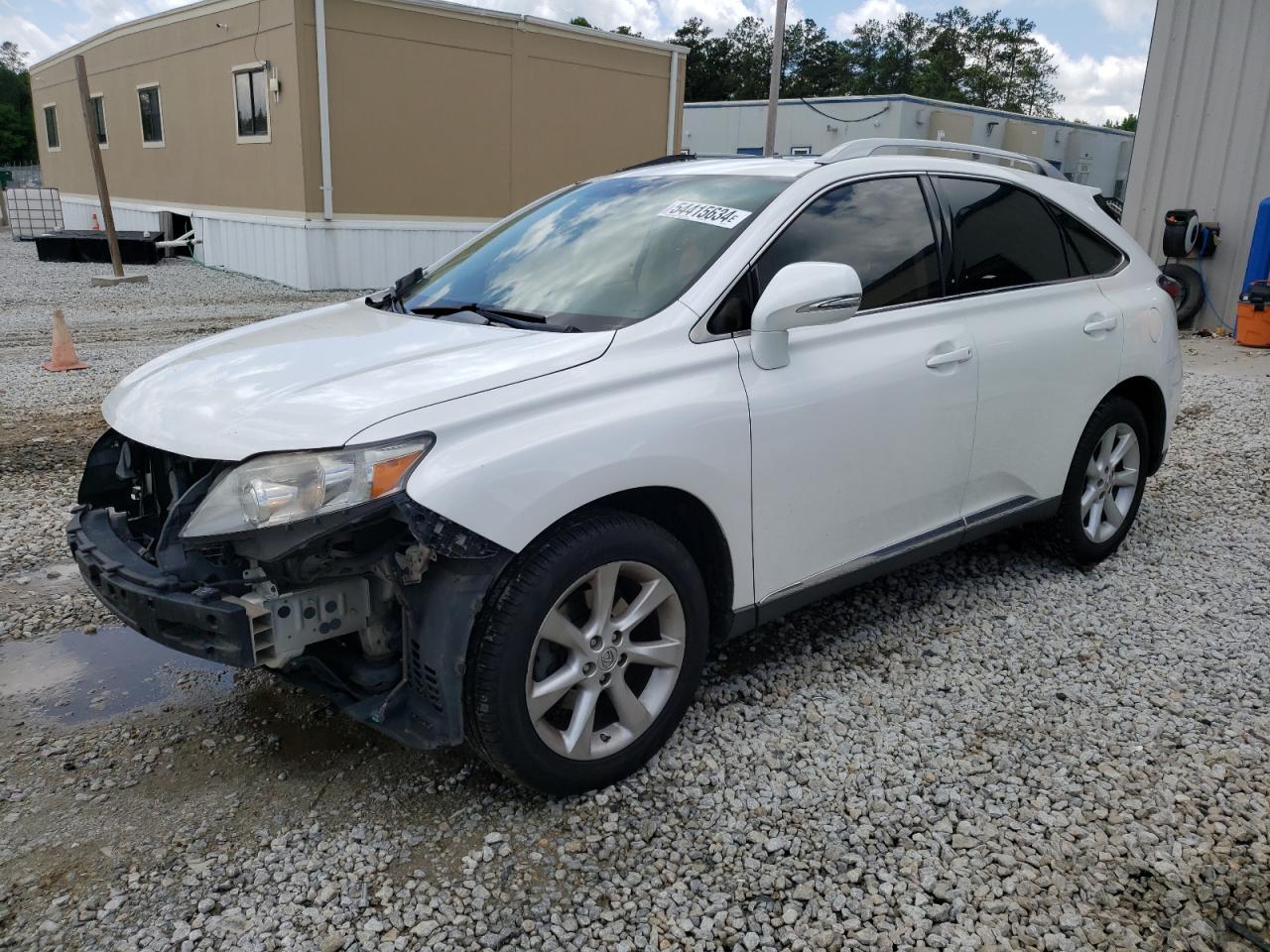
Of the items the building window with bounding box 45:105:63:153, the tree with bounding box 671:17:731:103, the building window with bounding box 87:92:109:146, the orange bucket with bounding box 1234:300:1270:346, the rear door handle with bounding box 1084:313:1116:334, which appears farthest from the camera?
the tree with bounding box 671:17:731:103

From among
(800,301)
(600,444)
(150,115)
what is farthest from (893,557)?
(150,115)

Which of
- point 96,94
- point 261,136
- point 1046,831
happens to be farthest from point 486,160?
point 1046,831

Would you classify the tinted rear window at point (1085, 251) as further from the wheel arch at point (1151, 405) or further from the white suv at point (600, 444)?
the wheel arch at point (1151, 405)

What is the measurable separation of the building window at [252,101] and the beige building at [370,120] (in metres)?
0.04

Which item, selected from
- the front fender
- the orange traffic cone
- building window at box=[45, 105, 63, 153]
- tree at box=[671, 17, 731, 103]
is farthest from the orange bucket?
tree at box=[671, 17, 731, 103]

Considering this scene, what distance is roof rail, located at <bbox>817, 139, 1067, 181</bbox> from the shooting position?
365 cm

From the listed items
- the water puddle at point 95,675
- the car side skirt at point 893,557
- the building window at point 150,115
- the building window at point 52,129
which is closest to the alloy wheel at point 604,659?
the car side skirt at point 893,557

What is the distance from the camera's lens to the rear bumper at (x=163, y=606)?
2410mm

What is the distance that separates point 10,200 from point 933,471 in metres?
30.0

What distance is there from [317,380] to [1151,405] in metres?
3.87

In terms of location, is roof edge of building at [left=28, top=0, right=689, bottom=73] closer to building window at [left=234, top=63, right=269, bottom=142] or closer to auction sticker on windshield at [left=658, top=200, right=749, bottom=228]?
building window at [left=234, top=63, right=269, bottom=142]

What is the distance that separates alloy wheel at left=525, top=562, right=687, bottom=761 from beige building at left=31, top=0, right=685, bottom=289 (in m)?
14.5

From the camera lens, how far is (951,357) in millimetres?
3547

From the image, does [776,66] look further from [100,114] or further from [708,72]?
[708,72]
